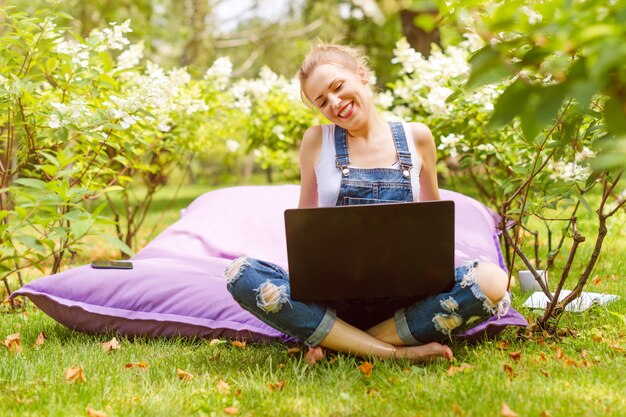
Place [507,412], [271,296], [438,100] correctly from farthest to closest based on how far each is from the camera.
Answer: [438,100] < [271,296] < [507,412]

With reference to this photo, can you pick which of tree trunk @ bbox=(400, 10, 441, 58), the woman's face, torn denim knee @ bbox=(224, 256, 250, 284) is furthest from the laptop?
tree trunk @ bbox=(400, 10, 441, 58)

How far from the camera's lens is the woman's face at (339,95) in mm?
2619

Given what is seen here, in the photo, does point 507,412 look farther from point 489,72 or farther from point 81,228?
point 81,228

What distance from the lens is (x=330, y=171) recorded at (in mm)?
2662

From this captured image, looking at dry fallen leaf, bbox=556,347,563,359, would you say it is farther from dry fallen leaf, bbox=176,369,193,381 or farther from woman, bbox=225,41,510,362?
dry fallen leaf, bbox=176,369,193,381

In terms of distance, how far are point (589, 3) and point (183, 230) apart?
2.85 m

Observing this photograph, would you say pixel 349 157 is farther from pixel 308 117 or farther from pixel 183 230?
pixel 308 117

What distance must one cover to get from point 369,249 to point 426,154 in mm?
645

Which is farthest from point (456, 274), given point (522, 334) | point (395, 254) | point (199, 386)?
point (199, 386)

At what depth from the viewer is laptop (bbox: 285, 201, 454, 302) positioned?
7.28 feet

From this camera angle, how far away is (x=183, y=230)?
388cm

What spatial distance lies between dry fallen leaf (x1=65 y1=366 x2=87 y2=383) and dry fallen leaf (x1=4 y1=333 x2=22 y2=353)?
18.2 inches

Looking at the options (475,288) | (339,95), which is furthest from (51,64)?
(475,288)

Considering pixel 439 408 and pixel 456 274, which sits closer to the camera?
pixel 439 408
